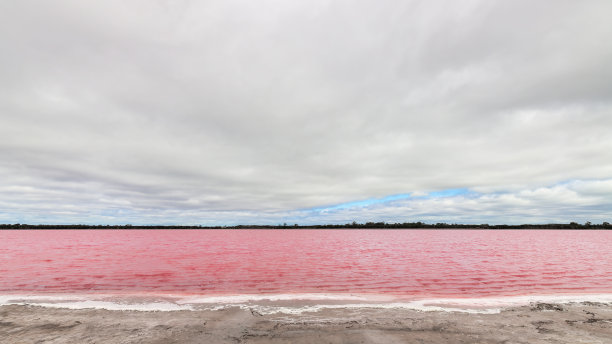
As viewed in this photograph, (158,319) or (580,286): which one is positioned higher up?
(158,319)

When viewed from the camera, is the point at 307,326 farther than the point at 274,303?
No

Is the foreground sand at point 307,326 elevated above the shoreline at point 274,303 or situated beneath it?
elevated above

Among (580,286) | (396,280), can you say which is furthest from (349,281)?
(580,286)

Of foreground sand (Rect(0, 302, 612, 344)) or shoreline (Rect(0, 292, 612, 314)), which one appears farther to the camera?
shoreline (Rect(0, 292, 612, 314))

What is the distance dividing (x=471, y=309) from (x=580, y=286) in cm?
1413

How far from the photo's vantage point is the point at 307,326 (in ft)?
29.3

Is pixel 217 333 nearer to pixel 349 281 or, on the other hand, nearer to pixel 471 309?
pixel 471 309

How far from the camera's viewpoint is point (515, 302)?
1292 centimetres

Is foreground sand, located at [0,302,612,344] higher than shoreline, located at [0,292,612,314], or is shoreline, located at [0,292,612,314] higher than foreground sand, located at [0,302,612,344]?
foreground sand, located at [0,302,612,344]

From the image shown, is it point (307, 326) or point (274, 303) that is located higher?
point (307, 326)

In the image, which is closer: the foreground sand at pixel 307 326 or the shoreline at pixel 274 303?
the foreground sand at pixel 307 326

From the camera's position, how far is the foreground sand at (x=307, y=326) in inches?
313

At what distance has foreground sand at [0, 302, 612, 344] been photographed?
795 cm

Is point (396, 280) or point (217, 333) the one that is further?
point (396, 280)
